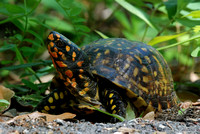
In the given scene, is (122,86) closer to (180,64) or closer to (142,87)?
(142,87)

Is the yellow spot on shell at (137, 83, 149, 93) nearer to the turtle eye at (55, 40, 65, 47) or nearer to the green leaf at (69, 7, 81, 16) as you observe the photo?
the turtle eye at (55, 40, 65, 47)

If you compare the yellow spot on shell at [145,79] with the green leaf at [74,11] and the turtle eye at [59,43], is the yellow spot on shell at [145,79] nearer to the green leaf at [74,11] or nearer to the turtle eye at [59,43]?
the turtle eye at [59,43]

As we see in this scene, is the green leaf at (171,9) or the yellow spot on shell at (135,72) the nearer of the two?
the yellow spot on shell at (135,72)

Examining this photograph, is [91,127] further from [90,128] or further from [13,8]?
[13,8]

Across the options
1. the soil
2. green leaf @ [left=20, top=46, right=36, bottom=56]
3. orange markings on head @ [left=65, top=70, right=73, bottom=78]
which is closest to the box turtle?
orange markings on head @ [left=65, top=70, right=73, bottom=78]

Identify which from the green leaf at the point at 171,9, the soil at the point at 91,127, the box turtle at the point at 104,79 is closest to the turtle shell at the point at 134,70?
the box turtle at the point at 104,79

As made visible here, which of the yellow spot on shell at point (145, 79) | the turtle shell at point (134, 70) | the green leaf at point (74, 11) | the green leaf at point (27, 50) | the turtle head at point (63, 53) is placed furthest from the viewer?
the green leaf at point (27, 50)
